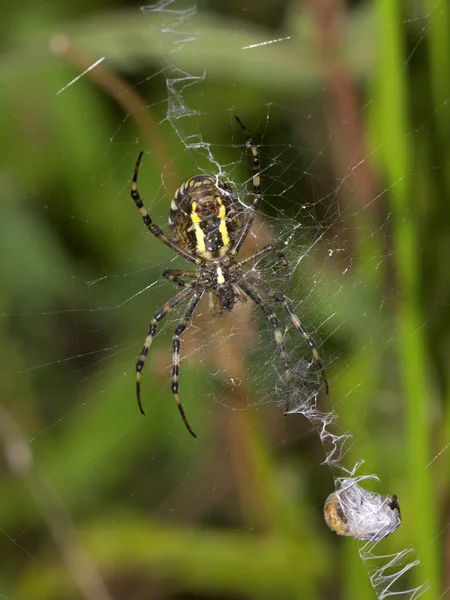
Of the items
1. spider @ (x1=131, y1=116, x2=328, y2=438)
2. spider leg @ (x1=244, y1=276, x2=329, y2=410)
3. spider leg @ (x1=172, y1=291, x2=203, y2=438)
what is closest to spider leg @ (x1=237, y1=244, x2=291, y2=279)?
spider @ (x1=131, y1=116, x2=328, y2=438)

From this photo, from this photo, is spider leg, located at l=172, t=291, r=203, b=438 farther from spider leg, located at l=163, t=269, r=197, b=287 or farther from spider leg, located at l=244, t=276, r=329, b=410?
spider leg, located at l=244, t=276, r=329, b=410

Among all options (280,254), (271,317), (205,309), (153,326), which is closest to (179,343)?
(153,326)

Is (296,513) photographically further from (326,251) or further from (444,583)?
(326,251)

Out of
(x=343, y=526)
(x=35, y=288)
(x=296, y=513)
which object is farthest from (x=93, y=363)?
(x=343, y=526)

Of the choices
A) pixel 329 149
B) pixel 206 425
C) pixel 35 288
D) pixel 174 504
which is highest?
pixel 329 149

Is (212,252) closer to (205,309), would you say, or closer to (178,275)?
(178,275)

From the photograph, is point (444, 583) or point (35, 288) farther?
point (35, 288)

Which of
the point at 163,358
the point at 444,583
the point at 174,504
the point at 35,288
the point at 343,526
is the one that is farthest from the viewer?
the point at 35,288
